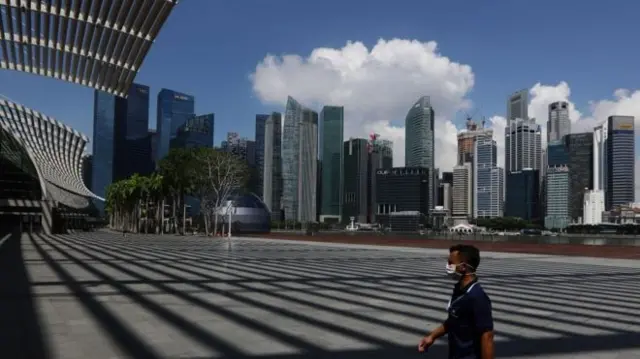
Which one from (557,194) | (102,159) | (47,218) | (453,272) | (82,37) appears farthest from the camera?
(102,159)

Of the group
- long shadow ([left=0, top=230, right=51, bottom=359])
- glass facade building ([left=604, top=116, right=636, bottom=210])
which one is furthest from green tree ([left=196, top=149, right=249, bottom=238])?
glass facade building ([left=604, top=116, right=636, bottom=210])

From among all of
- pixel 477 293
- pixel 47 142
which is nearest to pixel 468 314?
pixel 477 293

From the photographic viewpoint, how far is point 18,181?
59.7m

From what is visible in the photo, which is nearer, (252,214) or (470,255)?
(470,255)

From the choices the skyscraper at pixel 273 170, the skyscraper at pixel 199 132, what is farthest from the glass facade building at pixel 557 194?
the skyscraper at pixel 199 132

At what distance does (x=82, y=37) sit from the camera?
20.0m

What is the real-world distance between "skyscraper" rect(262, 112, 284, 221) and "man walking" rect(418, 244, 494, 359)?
532 feet

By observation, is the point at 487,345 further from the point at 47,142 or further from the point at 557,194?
the point at 557,194

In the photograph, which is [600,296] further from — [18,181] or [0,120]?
[18,181]

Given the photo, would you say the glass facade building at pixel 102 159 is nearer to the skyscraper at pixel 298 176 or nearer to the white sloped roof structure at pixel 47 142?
the skyscraper at pixel 298 176

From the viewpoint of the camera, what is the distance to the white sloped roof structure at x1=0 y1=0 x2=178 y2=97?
17.6m

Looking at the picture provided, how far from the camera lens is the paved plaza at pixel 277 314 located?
688 cm

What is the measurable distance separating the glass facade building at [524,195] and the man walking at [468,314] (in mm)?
192310

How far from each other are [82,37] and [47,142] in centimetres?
3640
